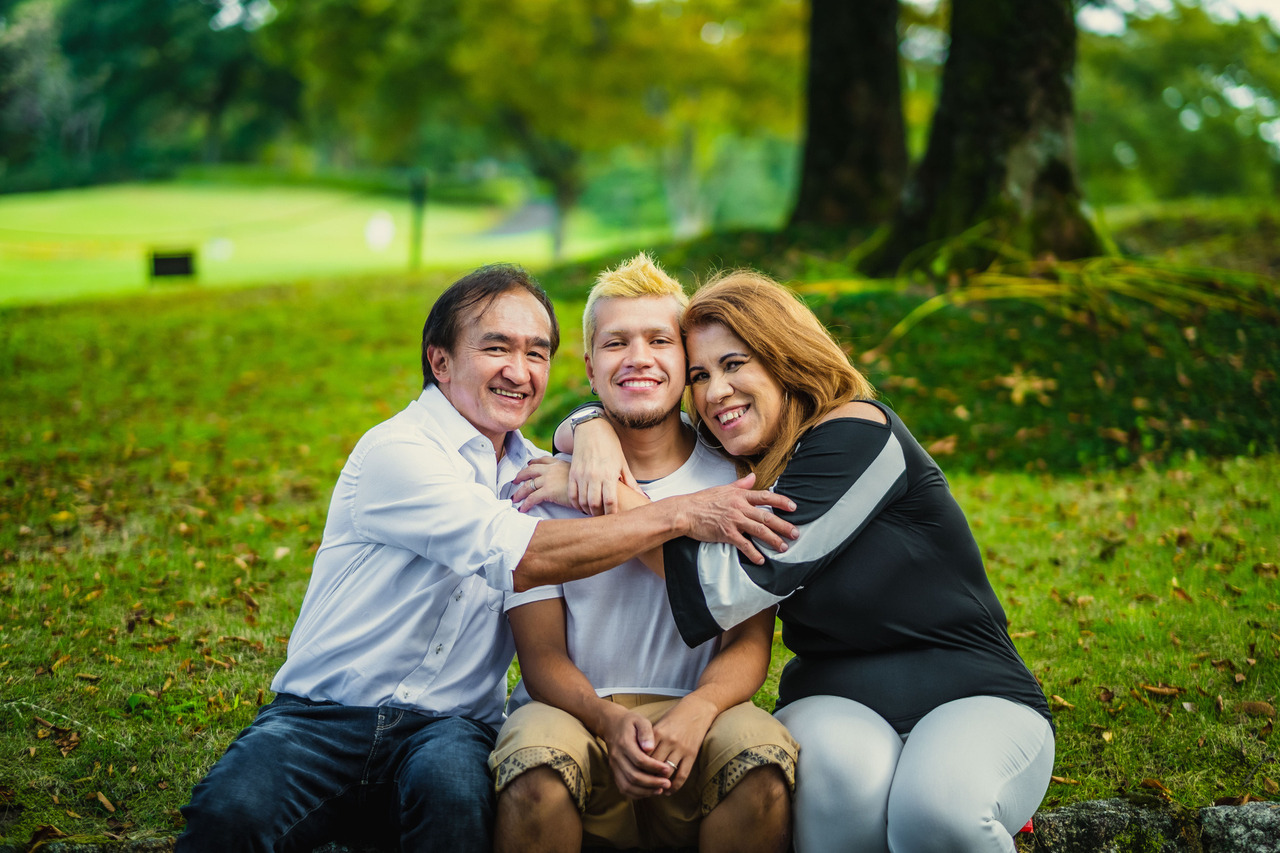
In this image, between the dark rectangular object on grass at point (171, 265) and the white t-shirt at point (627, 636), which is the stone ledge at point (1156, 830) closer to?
the white t-shirt at point (627, 636)

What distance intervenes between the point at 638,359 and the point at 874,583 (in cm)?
101

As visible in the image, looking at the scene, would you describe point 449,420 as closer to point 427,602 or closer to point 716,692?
point 427,602

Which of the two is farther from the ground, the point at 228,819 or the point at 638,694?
the point at 638,694

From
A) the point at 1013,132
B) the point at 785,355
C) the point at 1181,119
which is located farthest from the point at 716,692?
the point at 1181,119

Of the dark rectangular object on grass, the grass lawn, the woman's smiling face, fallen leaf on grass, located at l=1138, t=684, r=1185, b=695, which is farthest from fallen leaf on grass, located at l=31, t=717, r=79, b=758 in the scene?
the dark rectangular object on grass

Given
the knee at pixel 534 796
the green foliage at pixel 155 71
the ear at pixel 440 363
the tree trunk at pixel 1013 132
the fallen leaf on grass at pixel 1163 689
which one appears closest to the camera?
the knee at pixel 534 796

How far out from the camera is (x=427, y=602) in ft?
10.2

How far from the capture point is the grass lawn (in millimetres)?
3852

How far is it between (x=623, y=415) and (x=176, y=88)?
54930mm

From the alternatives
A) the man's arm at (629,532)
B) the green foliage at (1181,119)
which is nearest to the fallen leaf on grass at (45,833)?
the man's arm at (629,532)

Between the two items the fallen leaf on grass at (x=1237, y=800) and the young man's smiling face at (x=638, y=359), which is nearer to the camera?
the young man's smiling face at (x=638, y=359)

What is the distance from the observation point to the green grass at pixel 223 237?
20.2m

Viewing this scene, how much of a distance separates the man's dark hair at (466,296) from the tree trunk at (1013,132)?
6.40 meters

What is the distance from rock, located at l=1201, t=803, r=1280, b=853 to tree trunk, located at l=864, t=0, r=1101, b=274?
620 cm
